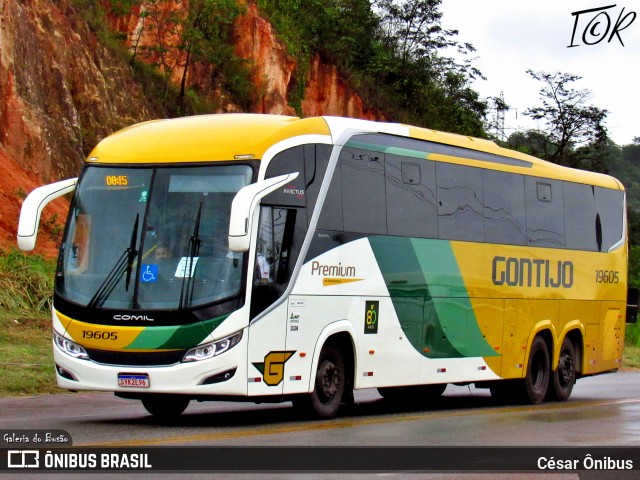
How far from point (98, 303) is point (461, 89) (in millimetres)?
47843

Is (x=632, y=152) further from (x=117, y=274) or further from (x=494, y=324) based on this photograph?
(x=117, y=274)

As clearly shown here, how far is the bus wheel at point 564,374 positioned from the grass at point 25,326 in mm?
8473

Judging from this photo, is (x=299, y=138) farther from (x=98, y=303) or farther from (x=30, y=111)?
(x=30, y=111)

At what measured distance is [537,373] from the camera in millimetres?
21031

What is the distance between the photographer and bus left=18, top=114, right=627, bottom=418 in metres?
14.0

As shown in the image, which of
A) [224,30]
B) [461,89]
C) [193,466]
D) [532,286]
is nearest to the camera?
[193,466]

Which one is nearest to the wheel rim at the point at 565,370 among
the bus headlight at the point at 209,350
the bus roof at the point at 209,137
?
the bus roof at the point at 209,137

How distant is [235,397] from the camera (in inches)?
562

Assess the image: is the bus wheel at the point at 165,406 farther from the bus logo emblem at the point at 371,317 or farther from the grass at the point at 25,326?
the grass at the point at 25,326

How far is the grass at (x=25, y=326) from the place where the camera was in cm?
1869

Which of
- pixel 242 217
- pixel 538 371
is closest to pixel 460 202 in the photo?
pixel 538 371

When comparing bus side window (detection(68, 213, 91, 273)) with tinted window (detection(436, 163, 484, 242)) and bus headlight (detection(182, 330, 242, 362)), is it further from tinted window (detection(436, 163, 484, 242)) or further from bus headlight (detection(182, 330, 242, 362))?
tinted window (detection(436, 163, 484, 242))

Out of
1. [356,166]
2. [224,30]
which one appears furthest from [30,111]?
[356,166]

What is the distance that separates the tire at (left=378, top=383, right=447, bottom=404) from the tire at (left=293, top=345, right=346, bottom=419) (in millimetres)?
3908
